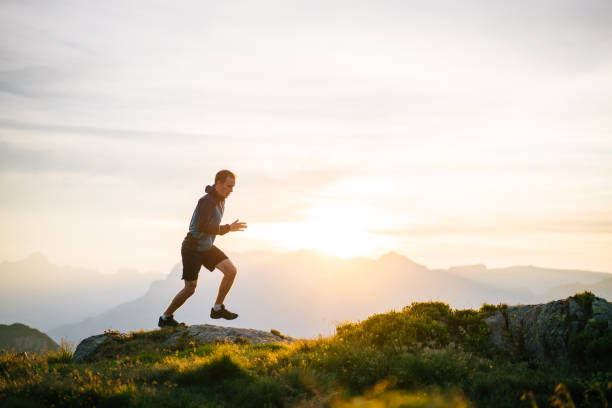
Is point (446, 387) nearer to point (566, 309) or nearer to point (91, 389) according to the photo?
point (566, 309)

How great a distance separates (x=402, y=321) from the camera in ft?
29.9

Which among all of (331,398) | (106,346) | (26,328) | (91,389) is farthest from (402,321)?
(26,328)

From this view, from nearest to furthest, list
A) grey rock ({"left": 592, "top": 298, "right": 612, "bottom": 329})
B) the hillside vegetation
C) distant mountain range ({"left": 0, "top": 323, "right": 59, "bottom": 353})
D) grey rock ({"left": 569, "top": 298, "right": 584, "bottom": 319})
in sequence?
the hillside vegetation
grey rock ({"left": 592, "top": 298, "right": 612, "bottom": 329})
grey rock ({"left": 569, "top": 298, "right": 584, "bottom": 319})
distant mountain range ({"left": 0, "top": 323, "right": 59, "bottom": 353})

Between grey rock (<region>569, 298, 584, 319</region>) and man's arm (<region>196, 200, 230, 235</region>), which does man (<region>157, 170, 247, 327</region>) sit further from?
grey rock (<region>569, 298, 584, 319</region>)

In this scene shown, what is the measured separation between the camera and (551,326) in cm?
790

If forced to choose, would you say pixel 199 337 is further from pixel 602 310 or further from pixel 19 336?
pixel 19 336

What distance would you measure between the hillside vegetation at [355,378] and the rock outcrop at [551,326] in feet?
0.79

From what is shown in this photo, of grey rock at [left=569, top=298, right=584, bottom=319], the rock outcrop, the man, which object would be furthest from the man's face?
grey rock at [left=569, top=298, right=584, bottom=319]

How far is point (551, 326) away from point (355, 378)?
4.26 metres

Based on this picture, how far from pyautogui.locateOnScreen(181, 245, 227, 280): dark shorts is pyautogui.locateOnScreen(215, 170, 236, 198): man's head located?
1832mm

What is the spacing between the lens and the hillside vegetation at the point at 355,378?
230 inches

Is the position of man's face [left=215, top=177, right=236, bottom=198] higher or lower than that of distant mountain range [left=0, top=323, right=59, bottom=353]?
higher

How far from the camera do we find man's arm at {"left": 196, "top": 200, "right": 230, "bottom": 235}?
11.4 meters

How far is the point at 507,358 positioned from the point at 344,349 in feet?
11.0
